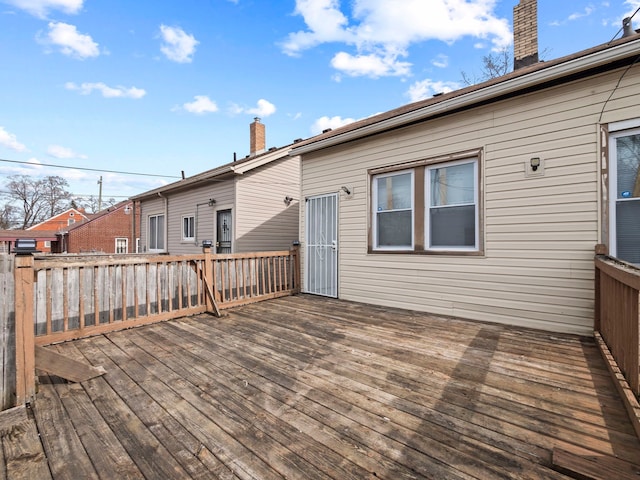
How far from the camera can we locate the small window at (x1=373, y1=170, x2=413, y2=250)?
5.08 m

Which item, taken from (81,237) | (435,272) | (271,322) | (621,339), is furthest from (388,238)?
(81,237)

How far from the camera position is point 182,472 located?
4.98 ft

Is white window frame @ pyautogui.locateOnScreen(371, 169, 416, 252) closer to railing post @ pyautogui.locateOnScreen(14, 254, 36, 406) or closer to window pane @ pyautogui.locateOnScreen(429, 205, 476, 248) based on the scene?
window pane @ pyautogui.locateOnScreen(429, 205, 476, 248)

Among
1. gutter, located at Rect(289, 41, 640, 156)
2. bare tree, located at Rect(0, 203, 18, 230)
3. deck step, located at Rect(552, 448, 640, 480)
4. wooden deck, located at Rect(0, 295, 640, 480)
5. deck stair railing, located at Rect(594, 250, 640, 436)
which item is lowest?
wooden deck, located at Rect(0, 295, 640, 480)

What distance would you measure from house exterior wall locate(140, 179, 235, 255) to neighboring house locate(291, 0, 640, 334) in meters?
4.35

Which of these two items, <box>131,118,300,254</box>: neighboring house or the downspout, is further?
the downspout

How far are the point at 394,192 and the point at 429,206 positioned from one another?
0.71 meters

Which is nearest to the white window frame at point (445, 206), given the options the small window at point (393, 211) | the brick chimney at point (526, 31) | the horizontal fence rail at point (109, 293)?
the small window at point (393, 211)

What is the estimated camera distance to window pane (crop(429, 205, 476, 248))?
4.42 metres

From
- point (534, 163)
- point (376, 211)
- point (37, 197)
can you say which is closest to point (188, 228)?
point (376, 211)

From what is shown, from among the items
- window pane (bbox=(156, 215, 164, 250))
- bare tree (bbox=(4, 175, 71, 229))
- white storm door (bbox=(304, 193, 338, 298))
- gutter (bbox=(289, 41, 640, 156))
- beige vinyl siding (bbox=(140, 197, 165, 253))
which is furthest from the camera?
bare tree (bbox=(4, 175, 71, 229))

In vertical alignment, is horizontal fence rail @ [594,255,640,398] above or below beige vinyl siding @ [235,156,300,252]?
below

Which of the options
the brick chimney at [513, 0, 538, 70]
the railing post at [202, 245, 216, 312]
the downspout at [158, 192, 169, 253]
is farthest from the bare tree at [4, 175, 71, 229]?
the brick chimney at [513, 0, 538, 70]

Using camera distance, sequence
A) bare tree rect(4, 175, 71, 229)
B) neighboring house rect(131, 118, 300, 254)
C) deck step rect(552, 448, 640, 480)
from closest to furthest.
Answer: deck step rect(552, 448, 640, 480), neighboring house rect(131, 118, 300, 254), bare tree rect(4, 175, 71, 229)
